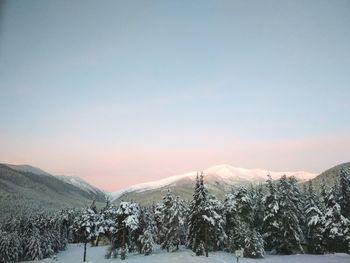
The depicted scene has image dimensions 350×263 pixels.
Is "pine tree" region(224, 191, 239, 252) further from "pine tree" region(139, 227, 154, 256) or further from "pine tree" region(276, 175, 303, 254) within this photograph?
"pine tree" region(139, 227, 154, 256)

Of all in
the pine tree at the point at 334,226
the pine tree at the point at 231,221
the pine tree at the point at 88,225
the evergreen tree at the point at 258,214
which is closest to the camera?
the pine tree at the point at 334,226

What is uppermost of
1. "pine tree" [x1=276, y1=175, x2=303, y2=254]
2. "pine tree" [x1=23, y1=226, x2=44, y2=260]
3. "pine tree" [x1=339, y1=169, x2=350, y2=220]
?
"pine tree" [x1=339, y1=169, x2=350, y2=220]

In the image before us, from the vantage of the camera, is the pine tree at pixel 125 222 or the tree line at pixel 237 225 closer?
the tree line at pixel 237 225

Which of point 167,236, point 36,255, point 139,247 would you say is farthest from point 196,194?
point 36,255

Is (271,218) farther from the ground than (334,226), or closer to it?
farther from the ground

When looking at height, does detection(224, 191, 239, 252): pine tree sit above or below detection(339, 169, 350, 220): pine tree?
below

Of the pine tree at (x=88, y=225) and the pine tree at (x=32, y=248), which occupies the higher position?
the pine tree at (x=88, y=225)

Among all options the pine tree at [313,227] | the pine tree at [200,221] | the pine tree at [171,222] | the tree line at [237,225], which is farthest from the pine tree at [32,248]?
the pine tree at [313,227]

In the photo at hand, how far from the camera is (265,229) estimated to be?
5684cm

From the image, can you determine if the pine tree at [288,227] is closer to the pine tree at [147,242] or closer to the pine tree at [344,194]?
the pine tree at [344,194]

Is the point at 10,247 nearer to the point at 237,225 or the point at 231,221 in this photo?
the point at 231,221

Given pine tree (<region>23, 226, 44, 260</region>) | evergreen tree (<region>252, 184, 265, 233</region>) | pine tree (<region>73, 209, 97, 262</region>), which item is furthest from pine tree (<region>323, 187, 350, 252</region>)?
pine tree (<region>23, 226, 44, 260</region>)

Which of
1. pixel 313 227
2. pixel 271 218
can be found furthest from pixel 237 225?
pixel 313 227

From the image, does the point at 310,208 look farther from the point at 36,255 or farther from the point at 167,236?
the point at 36,255
